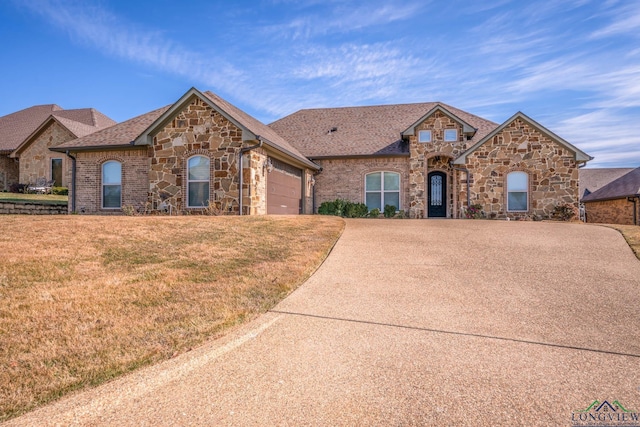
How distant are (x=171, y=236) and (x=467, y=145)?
15.6m

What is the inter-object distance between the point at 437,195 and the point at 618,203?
11.2 metres

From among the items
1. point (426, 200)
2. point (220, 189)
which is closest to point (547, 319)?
point (220, 189)

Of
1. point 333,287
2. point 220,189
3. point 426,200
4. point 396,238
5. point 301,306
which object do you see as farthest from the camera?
point 426,200

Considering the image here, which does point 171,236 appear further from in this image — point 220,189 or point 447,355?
point 447,355

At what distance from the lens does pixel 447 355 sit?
3910 millimetres

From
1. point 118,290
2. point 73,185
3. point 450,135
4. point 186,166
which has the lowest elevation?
point 118,290

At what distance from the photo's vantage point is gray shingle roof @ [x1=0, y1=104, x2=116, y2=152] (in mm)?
26625

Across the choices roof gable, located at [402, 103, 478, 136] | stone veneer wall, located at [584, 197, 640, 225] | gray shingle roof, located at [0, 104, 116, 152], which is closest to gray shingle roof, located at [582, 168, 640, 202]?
stone veneer wall, located at [584, 197, 640, 225]

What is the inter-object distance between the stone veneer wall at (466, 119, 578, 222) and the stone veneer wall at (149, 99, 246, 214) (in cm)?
1085

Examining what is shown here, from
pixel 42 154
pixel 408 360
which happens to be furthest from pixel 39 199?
pixel 408 360

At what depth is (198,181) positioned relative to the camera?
50.5ft

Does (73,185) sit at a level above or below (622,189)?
below

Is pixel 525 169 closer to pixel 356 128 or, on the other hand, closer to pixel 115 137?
pixel 356 128

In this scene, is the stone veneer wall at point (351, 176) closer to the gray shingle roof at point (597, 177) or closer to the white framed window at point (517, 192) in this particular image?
the white framed window at point (517, 192)
